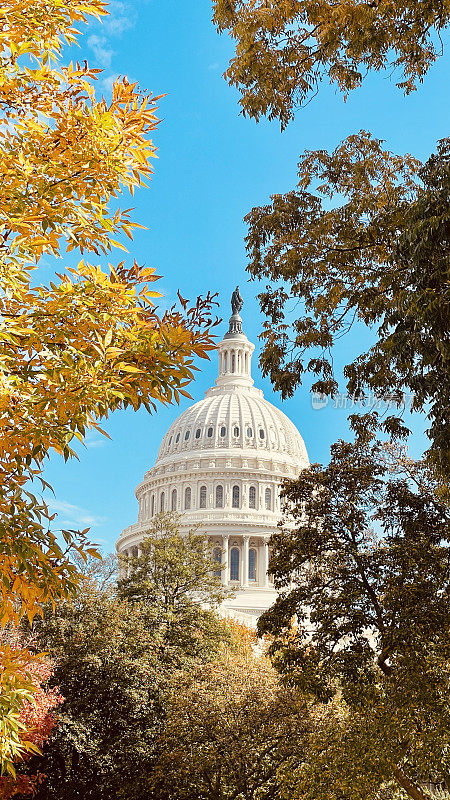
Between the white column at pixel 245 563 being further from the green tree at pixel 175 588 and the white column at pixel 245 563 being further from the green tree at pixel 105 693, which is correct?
the green tree at pixel 105 693

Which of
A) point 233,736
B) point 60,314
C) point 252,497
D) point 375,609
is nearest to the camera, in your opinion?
point 60,314

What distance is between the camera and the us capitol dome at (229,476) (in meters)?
101

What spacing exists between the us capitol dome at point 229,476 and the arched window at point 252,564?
0.42ft

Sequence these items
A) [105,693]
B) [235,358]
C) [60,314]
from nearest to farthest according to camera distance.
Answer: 1. [60,314]
2. [105,693]
3. [235,358]

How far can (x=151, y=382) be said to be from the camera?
5.42 metres

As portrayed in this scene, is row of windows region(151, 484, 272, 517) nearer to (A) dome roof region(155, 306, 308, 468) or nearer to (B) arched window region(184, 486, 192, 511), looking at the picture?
(B) arched window region(184, 486, 192, 511)

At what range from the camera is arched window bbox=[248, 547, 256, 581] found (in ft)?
333

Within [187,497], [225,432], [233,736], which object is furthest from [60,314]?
[225,432]

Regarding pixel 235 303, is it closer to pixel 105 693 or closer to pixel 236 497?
pixel 236 497

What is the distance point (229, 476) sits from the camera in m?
109

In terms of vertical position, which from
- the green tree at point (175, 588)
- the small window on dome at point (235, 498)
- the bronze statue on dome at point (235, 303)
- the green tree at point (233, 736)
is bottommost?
the green tree at point (233, 736)

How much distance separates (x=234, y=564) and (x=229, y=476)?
1241 centimetres

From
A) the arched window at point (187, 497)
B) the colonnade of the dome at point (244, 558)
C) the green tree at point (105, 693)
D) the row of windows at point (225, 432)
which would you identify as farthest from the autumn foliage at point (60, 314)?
the row of windows at point (225, 432)

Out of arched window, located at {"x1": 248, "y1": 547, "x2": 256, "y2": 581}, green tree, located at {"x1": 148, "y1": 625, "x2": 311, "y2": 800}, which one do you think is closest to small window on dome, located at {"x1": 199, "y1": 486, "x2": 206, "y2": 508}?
arched window, located at {"x1": 248, "y1": 547, "x2": 256, "y2": 581}
